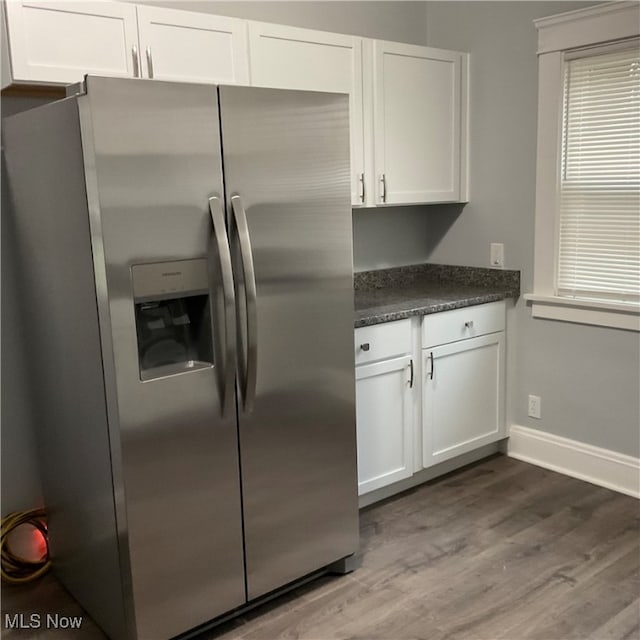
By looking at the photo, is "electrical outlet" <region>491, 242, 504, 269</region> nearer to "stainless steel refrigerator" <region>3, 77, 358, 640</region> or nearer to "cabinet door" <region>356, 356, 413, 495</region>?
"cabinet door" <region>356, 356, 413, 495</region>

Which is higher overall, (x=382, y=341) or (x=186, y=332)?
(x=186, y=332)

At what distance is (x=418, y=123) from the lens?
3.34 meters

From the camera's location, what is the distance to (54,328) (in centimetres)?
229

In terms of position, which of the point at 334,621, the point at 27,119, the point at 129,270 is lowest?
the point at 334,621

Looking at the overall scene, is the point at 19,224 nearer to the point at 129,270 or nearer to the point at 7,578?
the point at 129,270

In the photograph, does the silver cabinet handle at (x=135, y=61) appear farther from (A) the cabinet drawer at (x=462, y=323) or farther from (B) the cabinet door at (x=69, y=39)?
(A) the cabinet drawer at (x=462, y=323)

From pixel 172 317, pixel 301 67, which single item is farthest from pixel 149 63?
pixel 172 317

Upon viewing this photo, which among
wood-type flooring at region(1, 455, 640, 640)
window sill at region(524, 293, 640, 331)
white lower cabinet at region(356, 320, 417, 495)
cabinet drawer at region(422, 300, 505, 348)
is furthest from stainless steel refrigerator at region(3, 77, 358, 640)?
window sill at region(524, 293, 640, 331)

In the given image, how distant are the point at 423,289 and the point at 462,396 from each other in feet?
1.96

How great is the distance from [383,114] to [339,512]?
174 centimetres

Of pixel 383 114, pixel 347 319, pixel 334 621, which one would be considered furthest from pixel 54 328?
pixel 383 114

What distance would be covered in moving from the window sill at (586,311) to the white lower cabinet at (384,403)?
76cm

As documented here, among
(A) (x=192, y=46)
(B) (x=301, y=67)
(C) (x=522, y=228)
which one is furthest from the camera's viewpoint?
(C) (x=522, y=228)
